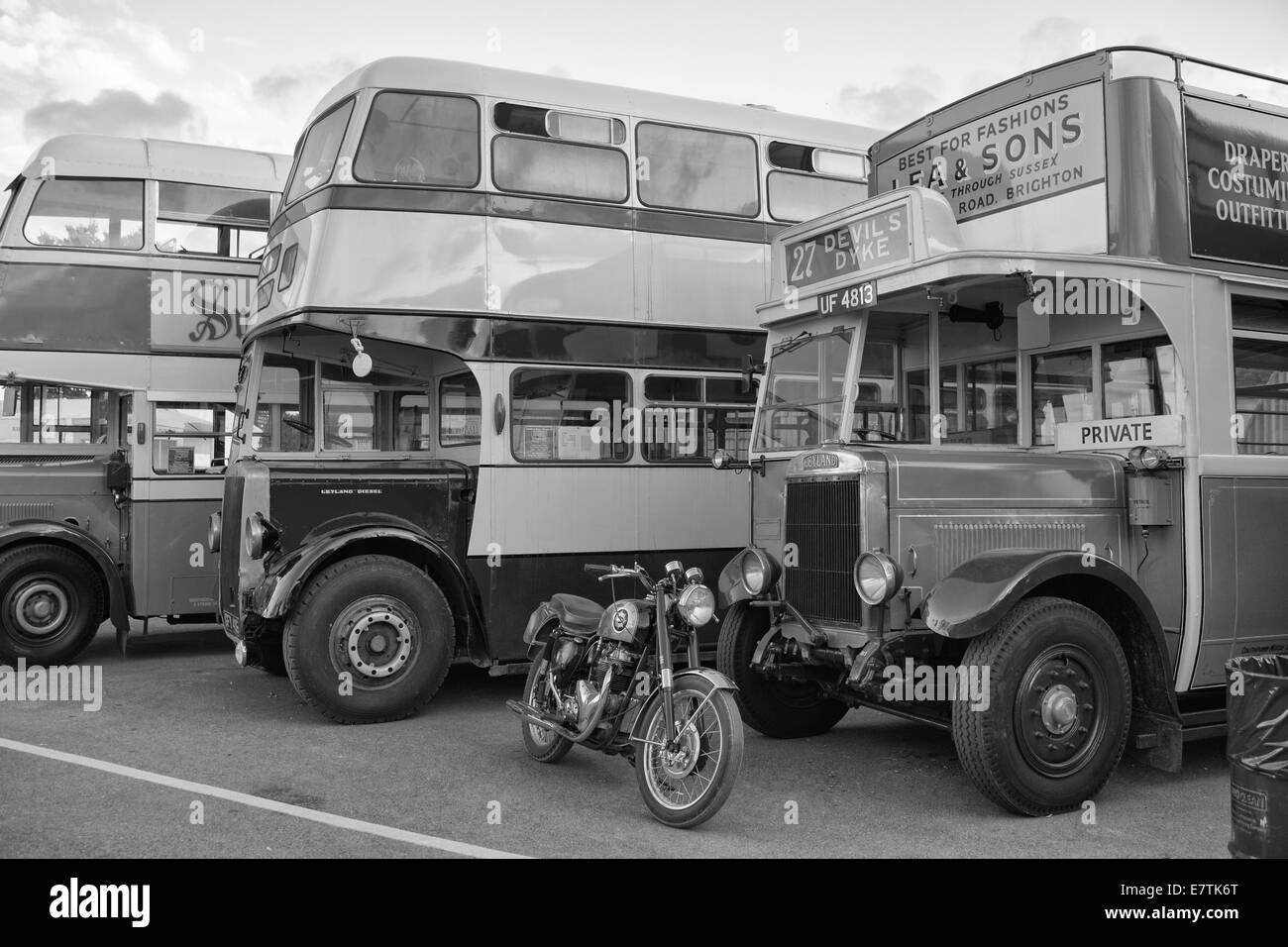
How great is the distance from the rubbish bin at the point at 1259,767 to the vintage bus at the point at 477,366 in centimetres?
466

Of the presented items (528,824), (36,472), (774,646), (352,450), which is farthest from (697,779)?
(36,472)

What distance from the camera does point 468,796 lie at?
18.6 ft

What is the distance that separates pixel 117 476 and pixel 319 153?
138 inches

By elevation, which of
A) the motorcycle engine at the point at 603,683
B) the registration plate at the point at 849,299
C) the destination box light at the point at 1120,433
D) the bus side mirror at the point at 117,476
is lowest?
the motorcycle engine at the point at 603,683

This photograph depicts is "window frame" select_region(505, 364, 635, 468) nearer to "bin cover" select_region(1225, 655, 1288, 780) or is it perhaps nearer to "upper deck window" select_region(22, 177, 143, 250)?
"upper deck window" select_region(22, 177, 143, 250)

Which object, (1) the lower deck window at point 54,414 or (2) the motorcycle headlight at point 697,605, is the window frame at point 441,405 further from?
(1) the lower deck window at point 54,414

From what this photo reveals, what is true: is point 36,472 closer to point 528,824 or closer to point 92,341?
point 92,341

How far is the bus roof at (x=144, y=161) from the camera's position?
9914 millimetres

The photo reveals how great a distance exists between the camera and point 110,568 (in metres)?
9.40

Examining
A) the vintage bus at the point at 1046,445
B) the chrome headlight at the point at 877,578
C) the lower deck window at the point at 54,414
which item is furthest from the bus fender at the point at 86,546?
the chrome headlight at the point at 877,578

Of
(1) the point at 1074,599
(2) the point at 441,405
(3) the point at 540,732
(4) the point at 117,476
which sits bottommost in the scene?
(3) the point at 540,732

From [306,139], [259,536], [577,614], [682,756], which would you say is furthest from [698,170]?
[682,756]

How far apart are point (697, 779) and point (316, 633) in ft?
9.84

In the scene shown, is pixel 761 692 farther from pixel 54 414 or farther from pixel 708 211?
pixel 54 414
